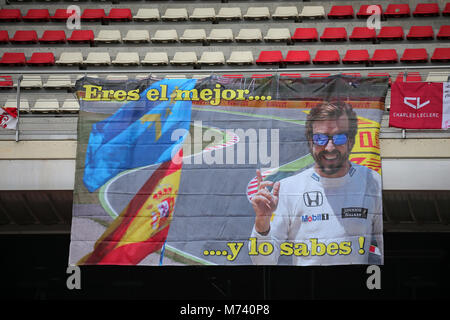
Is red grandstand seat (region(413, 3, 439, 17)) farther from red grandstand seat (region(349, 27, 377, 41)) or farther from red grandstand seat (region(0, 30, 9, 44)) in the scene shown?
red grandstand seat (region(0, 30, 9, 44))

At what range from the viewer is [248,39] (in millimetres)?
15320

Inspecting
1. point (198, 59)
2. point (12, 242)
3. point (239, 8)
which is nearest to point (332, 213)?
point (12, 242)

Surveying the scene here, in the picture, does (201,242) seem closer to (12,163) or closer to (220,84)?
(220,84)

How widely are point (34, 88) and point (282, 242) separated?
29.0ft

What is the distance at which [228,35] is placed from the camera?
50.3 feet

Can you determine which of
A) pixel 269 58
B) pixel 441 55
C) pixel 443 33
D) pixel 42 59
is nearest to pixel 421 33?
pixel 443 33

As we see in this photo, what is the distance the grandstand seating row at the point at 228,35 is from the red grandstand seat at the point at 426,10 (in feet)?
1.89

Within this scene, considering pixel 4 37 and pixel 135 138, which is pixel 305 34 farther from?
pixel 135 138

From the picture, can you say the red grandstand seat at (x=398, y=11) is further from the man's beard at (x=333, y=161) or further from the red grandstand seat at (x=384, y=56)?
the man's beard at (x=333, y=161)

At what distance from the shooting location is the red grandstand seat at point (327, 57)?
1441 cm

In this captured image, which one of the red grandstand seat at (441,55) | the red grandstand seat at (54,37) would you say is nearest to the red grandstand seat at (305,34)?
the red grandstand seat at (441,55)

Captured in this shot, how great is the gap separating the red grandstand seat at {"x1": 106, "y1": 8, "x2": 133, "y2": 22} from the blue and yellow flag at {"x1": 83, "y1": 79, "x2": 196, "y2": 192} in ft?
28.5

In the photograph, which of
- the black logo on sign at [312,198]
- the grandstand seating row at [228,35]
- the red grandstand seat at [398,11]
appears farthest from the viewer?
the red grandstand seat at [398,11]

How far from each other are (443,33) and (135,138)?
966cm
